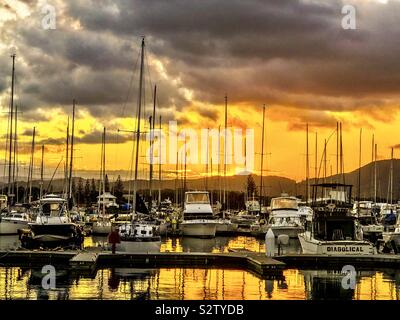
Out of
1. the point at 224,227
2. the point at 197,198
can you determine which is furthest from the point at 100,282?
the point at 224,227

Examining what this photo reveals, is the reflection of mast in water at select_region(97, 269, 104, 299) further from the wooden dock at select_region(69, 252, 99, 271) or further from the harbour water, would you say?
the wooden dock at select_region(69, 252, 99, 271)

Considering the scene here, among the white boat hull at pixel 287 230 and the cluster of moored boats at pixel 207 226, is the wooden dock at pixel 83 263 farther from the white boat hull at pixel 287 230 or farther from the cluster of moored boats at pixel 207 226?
the white boat hull at pixel 287 230

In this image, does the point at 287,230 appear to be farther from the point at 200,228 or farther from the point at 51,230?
the point at 51,230

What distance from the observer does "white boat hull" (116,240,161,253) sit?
45.1m

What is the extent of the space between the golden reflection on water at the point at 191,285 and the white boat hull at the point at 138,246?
6.53 meters

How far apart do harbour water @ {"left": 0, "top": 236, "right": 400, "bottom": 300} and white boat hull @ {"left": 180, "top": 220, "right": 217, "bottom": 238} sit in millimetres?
27051

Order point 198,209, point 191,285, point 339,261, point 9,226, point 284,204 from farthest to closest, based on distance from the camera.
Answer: point 284,204 → point 9,226 → point 198,209 → point 339,261 → point 191,285

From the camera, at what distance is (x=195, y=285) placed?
32969 mm

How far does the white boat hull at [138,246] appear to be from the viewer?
45125 millimetres

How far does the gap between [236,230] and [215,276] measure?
4014 centimetres

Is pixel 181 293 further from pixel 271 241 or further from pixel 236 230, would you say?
pixel 236 230

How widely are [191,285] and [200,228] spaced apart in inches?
1320
